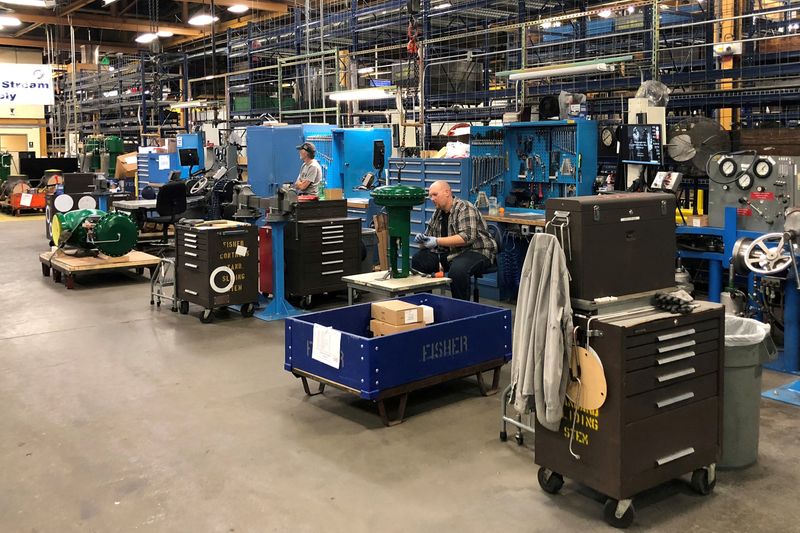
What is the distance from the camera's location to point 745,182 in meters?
5.19

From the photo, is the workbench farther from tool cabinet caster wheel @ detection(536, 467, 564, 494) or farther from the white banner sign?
the white banner sign

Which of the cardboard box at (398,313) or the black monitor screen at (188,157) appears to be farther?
the black monitor screen at (188,157)

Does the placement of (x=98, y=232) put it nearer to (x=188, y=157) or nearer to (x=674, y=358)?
(x=188, y=157)

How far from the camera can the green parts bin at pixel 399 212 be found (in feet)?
15.7

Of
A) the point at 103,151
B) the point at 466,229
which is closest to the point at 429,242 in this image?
the point at 466,229

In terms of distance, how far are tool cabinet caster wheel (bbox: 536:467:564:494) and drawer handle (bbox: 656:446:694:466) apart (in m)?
0.42

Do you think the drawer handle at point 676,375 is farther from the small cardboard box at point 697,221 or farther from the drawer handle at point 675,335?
the small cardboard box at point 697,221

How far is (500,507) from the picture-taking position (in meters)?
3.01

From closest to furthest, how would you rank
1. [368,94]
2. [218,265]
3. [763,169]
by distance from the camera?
1. [763,169]
2. [218,265]
3. [368,94]

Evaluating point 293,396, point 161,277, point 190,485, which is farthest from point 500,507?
point 161,277

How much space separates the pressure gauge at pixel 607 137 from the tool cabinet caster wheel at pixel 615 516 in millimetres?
4370

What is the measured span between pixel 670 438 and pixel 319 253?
13.7ft

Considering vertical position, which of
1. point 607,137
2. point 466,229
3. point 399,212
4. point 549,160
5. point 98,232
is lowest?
point 98,232

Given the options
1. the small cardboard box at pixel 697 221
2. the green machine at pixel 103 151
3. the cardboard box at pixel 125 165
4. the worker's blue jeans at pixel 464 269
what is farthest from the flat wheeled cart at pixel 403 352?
the green machine at pixel 103 151
